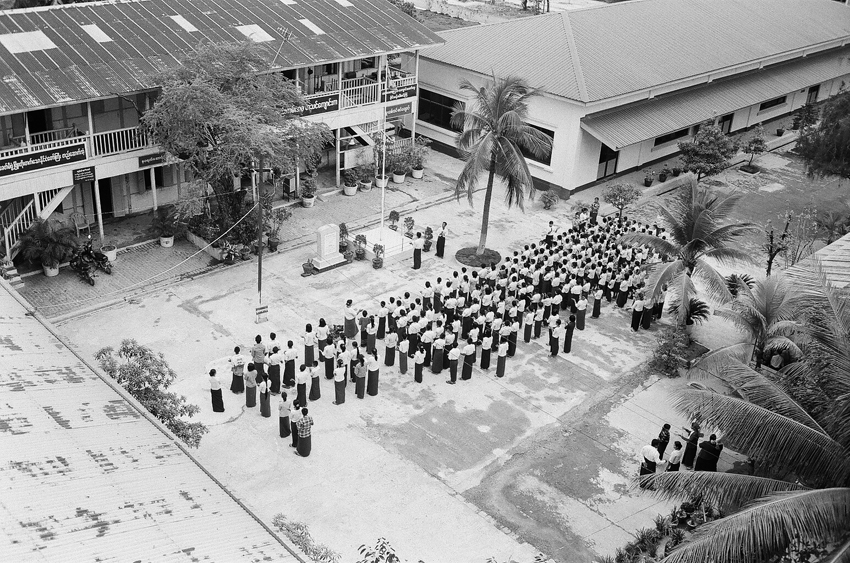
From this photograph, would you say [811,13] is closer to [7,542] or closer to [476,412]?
[476,412]

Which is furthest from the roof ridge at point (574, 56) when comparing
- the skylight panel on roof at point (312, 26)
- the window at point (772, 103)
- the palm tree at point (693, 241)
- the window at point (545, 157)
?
the window at point (772, 103)

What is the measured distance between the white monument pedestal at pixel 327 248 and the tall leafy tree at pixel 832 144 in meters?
15.8

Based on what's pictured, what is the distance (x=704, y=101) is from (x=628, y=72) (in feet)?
14.0

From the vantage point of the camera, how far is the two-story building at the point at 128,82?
19938mm

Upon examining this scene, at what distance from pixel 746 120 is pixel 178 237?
24564mm

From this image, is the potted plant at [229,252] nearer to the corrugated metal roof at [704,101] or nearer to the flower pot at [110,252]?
the flower pot at [110,252]

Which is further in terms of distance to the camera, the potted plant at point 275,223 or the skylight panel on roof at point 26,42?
the potted plant at point 275,223

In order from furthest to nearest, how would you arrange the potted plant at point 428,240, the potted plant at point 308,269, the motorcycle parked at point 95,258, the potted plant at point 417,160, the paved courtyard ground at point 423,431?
the potted plant at point 417,160 → the potted plant at point 428,240 → the potted plant at point 308,269 → the motorcycle parked at point 95,258 → the paved courtyard ground at point 423,431

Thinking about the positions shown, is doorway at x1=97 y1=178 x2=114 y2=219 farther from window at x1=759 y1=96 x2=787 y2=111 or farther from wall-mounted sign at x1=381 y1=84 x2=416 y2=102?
window at x1=759 y1=96 x2=787 y2=111

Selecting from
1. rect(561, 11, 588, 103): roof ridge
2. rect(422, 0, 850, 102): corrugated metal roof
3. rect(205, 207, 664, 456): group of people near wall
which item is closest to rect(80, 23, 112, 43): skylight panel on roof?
rect(205, 207, 664, 456): group of people near wall

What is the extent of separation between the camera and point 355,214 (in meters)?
25.2

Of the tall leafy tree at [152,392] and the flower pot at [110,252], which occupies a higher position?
the tall leafy tree at [152,392]

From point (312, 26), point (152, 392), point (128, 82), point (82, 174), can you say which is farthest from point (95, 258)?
point (312, 26)

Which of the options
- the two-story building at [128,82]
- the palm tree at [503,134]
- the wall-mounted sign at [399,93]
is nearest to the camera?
the two-story building at [128,82]
